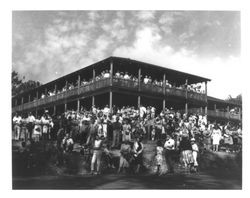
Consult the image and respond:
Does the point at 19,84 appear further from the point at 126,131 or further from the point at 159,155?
the point at 159,155

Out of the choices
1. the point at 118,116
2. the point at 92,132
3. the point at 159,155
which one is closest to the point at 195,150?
the point at 159,155

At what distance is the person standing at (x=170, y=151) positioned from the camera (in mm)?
14266

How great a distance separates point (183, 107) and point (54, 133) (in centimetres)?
978

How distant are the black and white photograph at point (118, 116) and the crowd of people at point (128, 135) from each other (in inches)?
1.6

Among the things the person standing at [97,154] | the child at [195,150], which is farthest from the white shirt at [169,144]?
the person standing at [97,154]

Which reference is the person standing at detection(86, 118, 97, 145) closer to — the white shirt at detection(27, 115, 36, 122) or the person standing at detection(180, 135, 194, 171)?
the white shirt at detection(27, 115, 36, 122)

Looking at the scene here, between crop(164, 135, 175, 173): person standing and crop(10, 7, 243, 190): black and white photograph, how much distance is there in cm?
4

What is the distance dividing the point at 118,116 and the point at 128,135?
155 centimetres

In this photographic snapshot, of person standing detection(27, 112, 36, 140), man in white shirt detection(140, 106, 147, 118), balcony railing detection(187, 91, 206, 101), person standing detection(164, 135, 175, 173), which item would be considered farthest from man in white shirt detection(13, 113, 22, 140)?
balcony railing detection(187, 91, 206, 101)

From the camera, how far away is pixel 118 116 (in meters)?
16.5

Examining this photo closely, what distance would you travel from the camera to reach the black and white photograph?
13.7 meters
